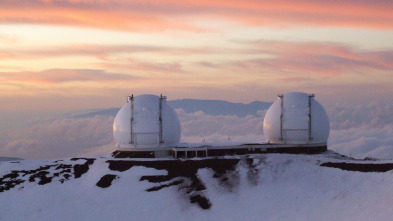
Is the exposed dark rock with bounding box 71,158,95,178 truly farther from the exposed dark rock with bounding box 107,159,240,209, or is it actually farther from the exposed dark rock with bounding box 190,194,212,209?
the exposed dark rock with bounding box 190,194,212,209

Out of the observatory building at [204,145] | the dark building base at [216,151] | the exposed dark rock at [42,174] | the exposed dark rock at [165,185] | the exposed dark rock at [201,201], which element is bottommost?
the exposed dark rock at [201,201]

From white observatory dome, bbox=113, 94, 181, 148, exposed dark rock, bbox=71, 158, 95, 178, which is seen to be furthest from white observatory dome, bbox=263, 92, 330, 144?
exposed dark rock, bbox=71, 158, 95, 178

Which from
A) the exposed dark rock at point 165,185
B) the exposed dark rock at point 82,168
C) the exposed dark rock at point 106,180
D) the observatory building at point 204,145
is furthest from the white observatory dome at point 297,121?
the exposed dark rock at point 82,168

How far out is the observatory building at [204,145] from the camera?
210 feet

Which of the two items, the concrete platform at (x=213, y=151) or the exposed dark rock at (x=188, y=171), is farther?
the concrete platform at (x=213, y=151)

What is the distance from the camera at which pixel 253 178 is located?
173 feet

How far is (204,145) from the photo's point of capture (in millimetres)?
66375

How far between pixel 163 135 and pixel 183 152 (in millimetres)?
4285

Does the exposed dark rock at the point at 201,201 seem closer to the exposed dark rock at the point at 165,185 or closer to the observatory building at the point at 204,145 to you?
the exposed dark rock at the point at 165,185

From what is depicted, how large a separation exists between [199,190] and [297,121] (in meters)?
23.4

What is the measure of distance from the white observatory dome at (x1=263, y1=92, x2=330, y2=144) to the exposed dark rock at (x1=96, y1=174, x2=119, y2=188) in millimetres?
26621

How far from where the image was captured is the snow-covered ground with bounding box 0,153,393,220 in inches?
1766

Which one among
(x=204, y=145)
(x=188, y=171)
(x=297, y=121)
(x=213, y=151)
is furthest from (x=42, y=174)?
(x=297, y=121)

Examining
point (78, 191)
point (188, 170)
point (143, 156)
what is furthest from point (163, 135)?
point (78, 191)
